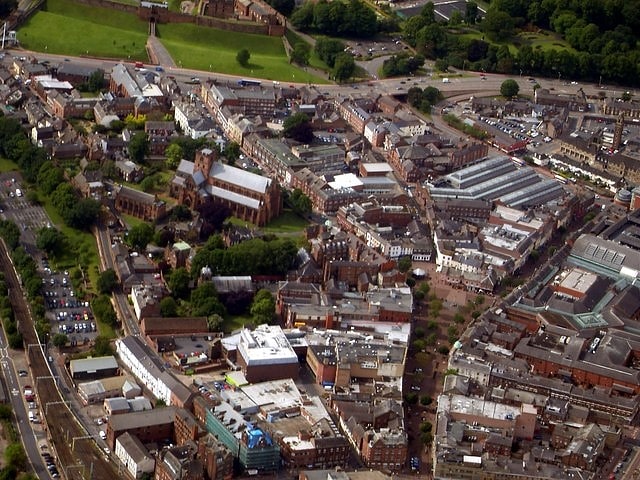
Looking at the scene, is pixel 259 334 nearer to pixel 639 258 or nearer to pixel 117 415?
pixel 117 415

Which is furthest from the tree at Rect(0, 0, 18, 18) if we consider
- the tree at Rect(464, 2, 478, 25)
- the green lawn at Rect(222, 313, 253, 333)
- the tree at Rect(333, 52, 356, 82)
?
the green lawn at Rect(222, 313, 253, 333)

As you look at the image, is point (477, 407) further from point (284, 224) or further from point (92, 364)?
point (284, 224)

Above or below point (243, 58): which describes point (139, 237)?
below

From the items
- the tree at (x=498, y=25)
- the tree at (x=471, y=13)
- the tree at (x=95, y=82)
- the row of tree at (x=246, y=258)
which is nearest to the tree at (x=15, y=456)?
the row of tree at (x=246, y=258)

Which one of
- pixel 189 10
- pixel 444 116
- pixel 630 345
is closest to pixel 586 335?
pixel 630 345

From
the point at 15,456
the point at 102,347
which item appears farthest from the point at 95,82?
the point at 15,456

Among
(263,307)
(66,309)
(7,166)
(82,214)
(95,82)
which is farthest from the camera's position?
(95,82)

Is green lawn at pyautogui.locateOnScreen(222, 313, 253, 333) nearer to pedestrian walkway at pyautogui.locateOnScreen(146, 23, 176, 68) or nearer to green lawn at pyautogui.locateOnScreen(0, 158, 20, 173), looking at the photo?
green lawn at pyautogui.locateOnScreen(0, 158, 20, 173)
